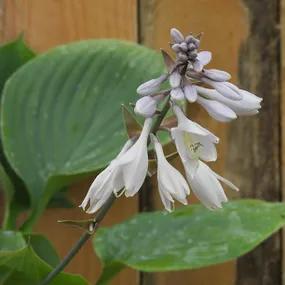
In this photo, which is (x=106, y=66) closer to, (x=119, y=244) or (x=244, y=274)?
(x=119, y=244)

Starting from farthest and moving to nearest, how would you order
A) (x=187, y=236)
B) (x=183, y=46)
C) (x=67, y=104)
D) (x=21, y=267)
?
1. (x=67, y=104)
2. (x=187, y=236)
3. (x=21, y=267)
4. (x=183, y=46)

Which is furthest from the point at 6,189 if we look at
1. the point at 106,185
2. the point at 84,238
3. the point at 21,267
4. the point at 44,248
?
the point at 106,185

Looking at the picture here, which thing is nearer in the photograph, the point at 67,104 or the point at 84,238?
the point at 84,238

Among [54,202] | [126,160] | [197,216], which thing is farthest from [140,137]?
[54,202]


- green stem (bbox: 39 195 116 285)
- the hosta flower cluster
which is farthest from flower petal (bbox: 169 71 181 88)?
green stem (bbox: 39 195 116 285)

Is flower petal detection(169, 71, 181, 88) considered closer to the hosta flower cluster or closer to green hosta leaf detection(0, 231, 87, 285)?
the hosta flower cluster

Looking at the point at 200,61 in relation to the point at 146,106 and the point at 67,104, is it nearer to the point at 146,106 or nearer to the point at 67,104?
the point at 146,106
